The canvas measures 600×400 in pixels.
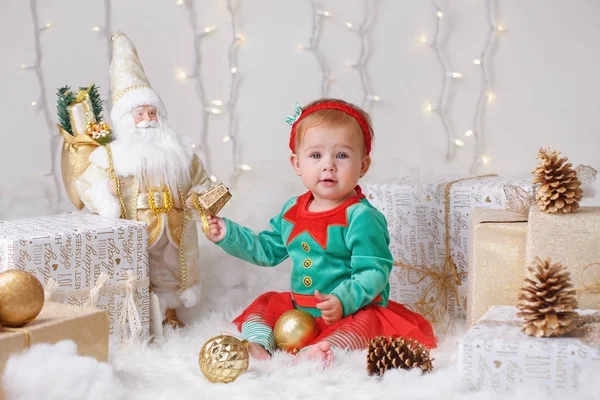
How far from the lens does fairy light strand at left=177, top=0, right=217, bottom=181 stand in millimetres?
2385

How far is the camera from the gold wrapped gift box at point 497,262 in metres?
1.38

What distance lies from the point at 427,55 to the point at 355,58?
0.72ft

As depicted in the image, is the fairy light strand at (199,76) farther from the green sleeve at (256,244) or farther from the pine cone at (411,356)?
the pine cone at (411,356)

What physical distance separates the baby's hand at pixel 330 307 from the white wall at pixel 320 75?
0.74m

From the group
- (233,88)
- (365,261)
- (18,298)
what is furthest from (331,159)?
(233,88)

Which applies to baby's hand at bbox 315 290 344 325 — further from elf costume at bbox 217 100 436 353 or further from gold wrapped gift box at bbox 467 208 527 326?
gold wrapped gift box at bbox 467 208 527 326

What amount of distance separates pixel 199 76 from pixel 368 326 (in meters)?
1.21

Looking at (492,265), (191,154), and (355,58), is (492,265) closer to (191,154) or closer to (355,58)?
(191,154)

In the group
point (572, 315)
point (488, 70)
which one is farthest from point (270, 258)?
point (488, 70)

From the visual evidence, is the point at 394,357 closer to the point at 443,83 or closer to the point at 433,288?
the point at 433,288

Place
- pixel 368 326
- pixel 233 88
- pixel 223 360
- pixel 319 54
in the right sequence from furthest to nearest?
pixel 233 88 → pixel 319 54 → pixel 368 326 → pixel 223 360

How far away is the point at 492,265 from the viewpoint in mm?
1390

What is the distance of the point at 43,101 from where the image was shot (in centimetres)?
219

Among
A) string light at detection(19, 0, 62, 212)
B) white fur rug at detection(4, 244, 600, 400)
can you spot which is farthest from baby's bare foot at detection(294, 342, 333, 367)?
string light at detection(19, 0, 62, 212)
